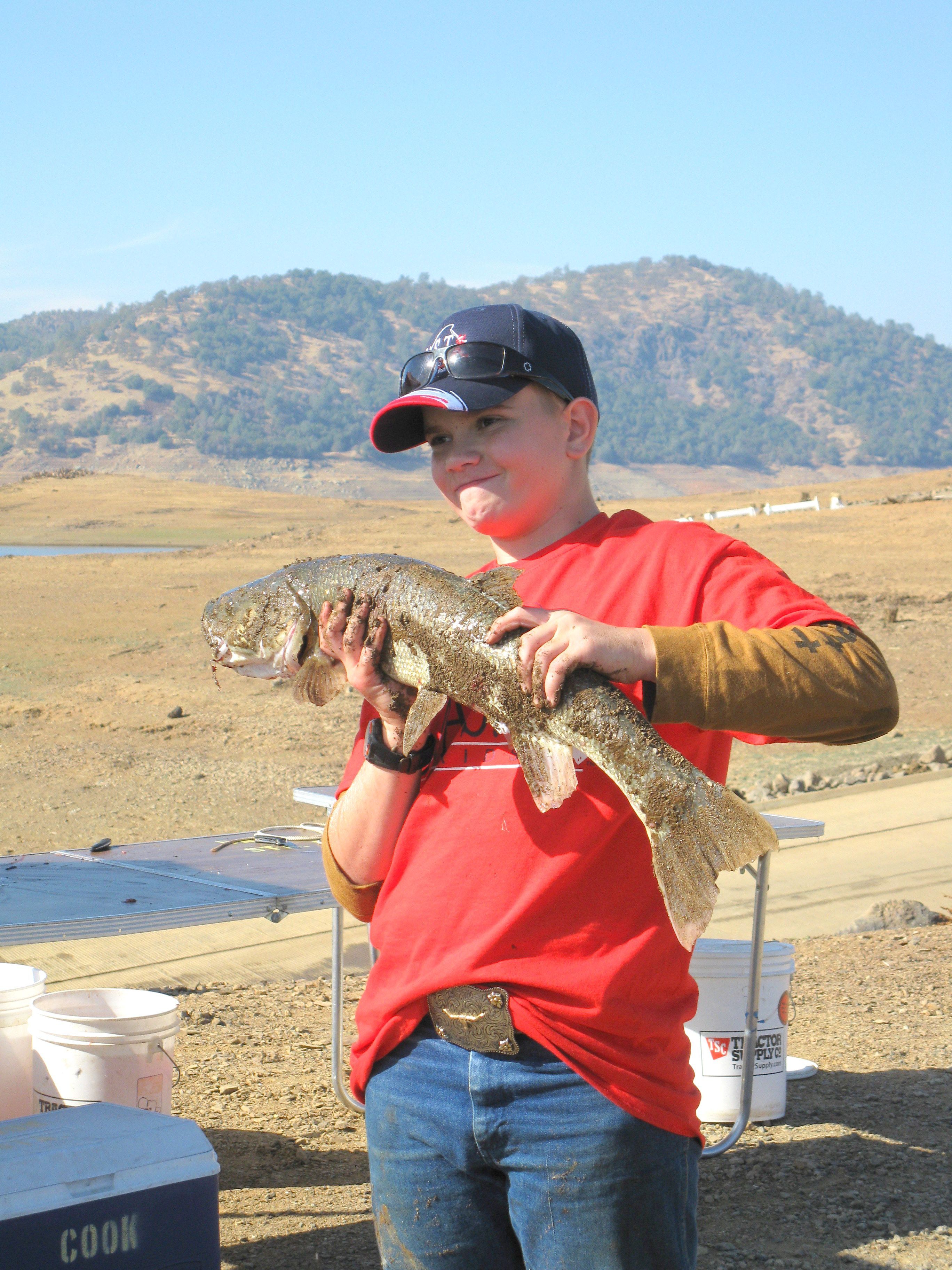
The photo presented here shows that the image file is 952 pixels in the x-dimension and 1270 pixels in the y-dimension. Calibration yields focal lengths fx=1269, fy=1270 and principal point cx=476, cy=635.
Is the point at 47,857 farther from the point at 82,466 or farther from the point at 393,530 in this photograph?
the point at 82,466

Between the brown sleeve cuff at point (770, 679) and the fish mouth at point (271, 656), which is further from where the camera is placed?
the fish mouth at point (271, 656)

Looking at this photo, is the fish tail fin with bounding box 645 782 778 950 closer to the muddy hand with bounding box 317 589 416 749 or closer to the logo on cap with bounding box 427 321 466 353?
the muddy hand with bounding box 317 589 416 749

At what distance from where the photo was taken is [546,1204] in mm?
1805

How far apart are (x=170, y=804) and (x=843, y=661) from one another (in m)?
10.3

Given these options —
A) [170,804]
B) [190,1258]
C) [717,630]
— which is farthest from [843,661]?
[170,804]

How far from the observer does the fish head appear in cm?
237

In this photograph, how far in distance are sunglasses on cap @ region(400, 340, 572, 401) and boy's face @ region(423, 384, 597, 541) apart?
0.03 metres

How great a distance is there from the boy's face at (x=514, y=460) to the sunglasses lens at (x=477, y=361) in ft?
0.18

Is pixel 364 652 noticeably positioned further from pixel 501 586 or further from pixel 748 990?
pixel 748 990

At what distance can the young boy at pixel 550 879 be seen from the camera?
1788mm

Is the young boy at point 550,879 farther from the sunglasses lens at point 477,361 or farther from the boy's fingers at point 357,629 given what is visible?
the boy's fingers at point 357,629

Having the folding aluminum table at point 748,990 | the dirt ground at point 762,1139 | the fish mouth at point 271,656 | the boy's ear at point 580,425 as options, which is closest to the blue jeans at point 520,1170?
the fish mouth at point 271,656

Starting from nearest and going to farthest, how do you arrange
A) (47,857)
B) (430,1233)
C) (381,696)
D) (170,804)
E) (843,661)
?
(843,661)
(430,1233)
(381,696)
(47,857)
(170,804)

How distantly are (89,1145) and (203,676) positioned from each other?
16.1m
